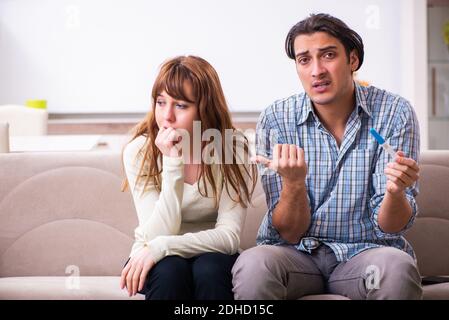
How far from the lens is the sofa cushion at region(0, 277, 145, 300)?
1662 mm

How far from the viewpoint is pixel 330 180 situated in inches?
63.6

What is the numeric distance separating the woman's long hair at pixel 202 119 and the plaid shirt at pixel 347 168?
0.07 meters

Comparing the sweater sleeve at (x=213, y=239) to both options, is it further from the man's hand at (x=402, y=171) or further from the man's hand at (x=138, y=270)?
the man's hand at (x=402, y=171)

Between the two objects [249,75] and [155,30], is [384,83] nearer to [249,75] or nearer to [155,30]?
[249,75]

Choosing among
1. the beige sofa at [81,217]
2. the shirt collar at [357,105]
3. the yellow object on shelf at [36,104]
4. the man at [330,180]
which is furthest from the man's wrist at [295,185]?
the yellow object on shelf at [36,104]

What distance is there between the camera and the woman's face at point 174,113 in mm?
1612

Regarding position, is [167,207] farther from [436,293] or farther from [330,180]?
[436,293]

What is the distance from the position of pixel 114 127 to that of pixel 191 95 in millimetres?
3500

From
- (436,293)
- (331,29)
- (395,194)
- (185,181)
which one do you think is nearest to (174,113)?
(185,181)

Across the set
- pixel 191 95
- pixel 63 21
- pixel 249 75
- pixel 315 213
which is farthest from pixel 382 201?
pixel 63 21

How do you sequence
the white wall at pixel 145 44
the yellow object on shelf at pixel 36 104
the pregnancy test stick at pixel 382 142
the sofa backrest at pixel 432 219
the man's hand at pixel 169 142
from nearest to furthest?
1. the pregnancy test stick at pixel 382 142
2. the man's hand at pixel 169 142
3. the sofa backrest at pixel 432 219
4. the yellow object on shelf at pixel 36 104
5. the white wall at pixel 145 44

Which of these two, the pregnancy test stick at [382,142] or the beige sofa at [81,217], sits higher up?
the pregnancy test stick at [382,142]

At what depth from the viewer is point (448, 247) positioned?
6.41 feet

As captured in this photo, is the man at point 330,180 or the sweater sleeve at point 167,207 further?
the sweater sleeve at point 167,207
